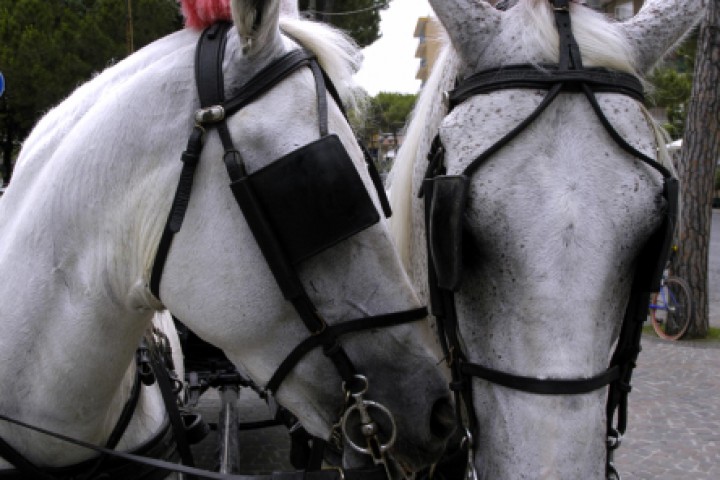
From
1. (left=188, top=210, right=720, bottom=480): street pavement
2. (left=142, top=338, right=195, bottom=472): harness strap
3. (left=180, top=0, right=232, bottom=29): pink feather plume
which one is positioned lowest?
(left=188, top=210, right=720, bottom=480): street pavement

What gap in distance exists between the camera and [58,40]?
1723 centimetres

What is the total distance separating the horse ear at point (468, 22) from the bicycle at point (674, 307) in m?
6.79

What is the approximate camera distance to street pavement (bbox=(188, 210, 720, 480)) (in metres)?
4.45

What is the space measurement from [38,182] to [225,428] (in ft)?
8.05

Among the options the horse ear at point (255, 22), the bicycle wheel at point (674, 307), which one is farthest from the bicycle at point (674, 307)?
the horse ear at point (255, 22)

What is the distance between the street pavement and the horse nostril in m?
3.06

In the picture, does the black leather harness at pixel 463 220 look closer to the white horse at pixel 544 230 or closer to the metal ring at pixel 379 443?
the white horse at pixel 544 230

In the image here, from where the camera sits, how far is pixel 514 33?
1.54 metres

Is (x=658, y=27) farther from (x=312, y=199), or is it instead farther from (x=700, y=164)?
(x=700, y=164)

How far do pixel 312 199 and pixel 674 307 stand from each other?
7206 millimetres

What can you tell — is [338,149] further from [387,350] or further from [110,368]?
[110,368]

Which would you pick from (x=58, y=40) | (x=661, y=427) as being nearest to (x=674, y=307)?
(x=661, y=427)

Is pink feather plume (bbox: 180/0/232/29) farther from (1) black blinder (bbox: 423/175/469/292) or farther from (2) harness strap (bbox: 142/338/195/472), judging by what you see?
(2) harness strap (bbox: 142/338/195/472)

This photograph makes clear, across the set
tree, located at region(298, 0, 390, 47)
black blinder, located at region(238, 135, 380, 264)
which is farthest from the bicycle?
tree, located at region(298, 0, 390, 47)
